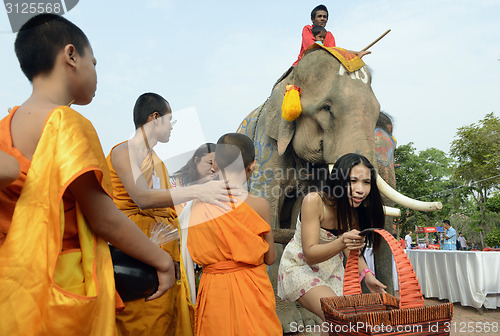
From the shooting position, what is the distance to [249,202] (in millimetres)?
2381

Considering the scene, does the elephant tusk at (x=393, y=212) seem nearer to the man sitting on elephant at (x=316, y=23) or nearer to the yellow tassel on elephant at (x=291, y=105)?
the yellow tassel on elephant at (x=291, y=105)

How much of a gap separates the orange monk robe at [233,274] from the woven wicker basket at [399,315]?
474mm

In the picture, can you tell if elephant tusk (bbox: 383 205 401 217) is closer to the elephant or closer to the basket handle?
the elephant

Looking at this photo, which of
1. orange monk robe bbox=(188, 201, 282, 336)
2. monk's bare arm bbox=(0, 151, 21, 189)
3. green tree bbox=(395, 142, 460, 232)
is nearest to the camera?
monk's bare arm bbox=(0, 151, 21, 189)

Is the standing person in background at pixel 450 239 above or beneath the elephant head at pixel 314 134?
beneath

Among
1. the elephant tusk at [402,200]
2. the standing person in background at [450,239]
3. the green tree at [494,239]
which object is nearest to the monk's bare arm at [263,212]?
the elephant tusk at [402,200]

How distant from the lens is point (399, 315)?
144 cm

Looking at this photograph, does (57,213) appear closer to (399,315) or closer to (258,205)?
(399,315)

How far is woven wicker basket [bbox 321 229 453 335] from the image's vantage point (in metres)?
1.44

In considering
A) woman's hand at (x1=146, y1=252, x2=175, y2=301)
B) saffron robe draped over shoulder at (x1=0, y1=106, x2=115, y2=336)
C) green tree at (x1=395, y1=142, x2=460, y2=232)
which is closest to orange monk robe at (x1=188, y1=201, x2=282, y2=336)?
woman's hand at (x1=146, y1=252, x2=175, y2=301)

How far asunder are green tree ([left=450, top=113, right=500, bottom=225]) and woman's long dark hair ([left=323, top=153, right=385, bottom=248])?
21.8 meters

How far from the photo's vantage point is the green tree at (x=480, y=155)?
22.2 metres

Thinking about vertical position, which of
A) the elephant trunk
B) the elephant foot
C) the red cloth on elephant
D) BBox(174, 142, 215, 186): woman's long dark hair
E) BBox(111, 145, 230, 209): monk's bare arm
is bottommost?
the elephant foot

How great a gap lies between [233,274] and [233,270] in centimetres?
2
